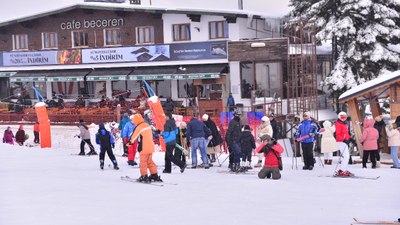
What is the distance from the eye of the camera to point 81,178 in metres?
15.0

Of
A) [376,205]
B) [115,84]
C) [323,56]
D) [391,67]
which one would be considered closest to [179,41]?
[115,84]

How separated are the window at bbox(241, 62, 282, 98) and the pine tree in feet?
9.07

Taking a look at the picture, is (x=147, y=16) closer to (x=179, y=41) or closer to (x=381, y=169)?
(x=179, y=41)

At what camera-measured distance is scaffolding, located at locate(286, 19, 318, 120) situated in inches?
1188

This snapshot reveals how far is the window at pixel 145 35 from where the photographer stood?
121 ft

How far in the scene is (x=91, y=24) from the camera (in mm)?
Answer: 38406

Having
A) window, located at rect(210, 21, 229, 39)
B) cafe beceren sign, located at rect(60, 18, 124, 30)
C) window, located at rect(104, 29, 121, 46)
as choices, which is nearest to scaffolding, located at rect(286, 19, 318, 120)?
window, located at rect(210, 21, 229, 39)

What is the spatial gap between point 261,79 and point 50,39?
1358cm

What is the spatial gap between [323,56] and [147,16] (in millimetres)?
9907

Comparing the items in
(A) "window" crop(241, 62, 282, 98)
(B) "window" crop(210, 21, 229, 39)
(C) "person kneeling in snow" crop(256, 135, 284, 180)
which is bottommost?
(C) "person kneeling in snow" crop(256, 135, 284, 180)

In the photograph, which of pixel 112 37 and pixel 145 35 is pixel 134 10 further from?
pixel 112 37

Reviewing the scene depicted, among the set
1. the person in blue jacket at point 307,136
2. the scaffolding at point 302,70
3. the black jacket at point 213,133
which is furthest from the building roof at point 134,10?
the person in blue jacket at point 307,136

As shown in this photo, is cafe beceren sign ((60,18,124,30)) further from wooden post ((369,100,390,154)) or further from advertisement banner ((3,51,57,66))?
wooden post ((369,100,390,154))

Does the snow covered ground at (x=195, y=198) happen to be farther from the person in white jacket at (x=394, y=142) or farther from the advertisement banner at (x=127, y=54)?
the advertisement banner at (x=127, y=54)
